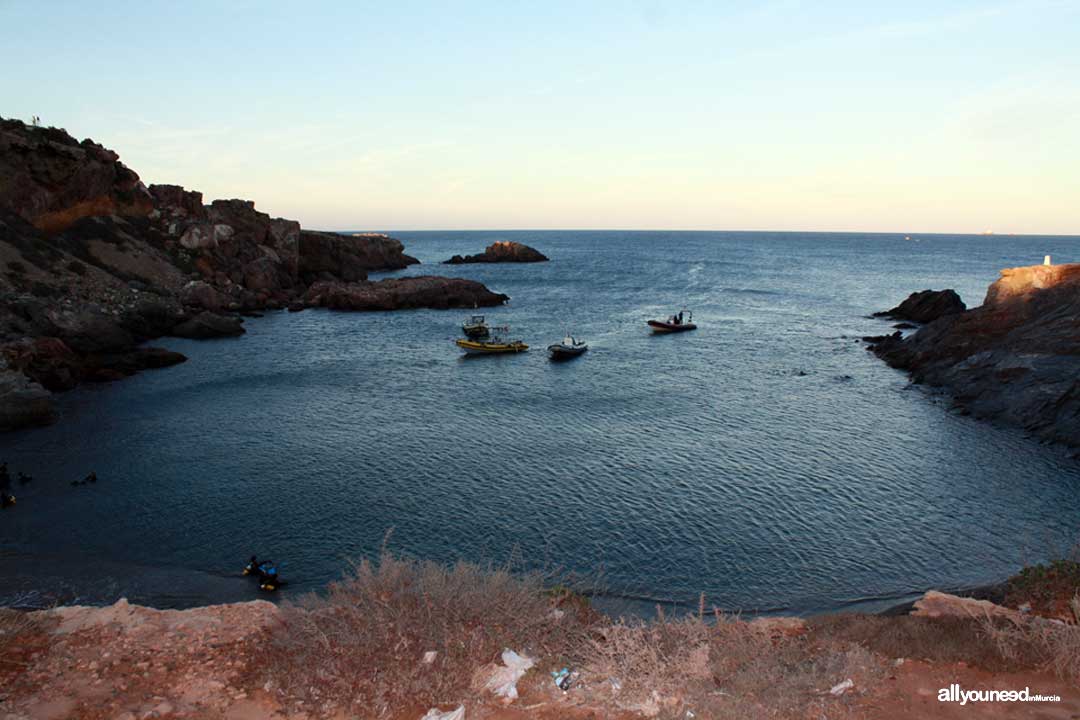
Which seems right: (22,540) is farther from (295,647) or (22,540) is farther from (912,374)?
(912,374)

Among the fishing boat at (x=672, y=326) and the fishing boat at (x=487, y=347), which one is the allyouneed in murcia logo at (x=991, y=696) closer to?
the fishing boat at (x=487, y=347)

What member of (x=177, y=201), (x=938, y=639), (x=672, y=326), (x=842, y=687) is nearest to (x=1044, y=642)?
(x=938, y=639)

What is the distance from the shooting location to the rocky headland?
45.0 metres

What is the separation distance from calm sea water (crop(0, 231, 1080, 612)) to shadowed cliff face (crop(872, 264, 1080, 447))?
179 cm

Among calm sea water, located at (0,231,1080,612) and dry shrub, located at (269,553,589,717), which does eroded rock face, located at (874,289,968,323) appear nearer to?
calm sea water, located at (0,231,1080,612)

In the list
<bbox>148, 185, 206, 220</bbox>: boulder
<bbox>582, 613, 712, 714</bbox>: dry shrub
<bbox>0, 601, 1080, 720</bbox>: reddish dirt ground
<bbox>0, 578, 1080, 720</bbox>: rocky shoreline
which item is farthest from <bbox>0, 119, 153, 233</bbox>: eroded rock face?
<bbox>582, 613, 712, 714</bbox>: dry shrub

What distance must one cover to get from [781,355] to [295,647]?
51.5 metres

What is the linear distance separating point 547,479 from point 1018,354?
2939 cm

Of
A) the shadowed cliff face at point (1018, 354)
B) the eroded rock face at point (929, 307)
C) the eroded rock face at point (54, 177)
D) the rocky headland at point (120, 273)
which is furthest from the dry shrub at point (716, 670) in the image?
the eroded rock face at point (54, 177)

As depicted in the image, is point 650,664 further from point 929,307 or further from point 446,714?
point 929,307

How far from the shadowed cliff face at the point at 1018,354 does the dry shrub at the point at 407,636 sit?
31905 mm

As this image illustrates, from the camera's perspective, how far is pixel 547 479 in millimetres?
28828

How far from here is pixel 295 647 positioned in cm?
1121

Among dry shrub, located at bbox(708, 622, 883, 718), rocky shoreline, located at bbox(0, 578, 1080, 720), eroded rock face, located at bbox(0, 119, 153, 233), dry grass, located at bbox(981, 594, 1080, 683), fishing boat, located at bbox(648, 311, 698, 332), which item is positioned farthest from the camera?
fishing boat, located at bbox(648, 311, 698, 332)
